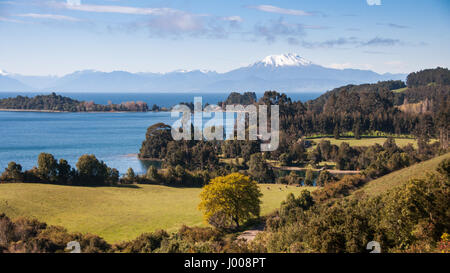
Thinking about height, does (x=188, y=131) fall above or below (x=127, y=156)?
above

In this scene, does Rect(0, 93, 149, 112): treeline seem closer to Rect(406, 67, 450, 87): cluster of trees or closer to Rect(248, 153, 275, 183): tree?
Rect(406, 67, 450, 87): cluster of trees

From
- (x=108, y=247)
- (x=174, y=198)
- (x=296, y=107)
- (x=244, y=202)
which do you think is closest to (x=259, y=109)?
(x=296, y=107)

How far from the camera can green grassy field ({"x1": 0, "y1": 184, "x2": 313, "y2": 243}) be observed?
2030 cm

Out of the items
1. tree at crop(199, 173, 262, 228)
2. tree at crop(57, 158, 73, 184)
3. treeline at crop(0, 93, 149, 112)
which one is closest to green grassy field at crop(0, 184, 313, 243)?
tree at crop(199, 173, 262, 228)

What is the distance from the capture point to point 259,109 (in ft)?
233

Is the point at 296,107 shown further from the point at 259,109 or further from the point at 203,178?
the point at 203,178

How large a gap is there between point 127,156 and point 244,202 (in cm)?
3702

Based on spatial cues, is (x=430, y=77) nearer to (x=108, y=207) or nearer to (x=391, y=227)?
(x=108, y=207)

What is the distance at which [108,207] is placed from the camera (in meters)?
24.8

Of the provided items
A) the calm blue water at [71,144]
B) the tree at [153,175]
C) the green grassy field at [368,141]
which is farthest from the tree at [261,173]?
the green grassy field at [368,141]

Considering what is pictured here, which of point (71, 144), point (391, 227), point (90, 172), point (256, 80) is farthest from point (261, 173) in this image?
point (256, 80)

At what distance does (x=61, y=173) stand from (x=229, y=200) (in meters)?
17.6
